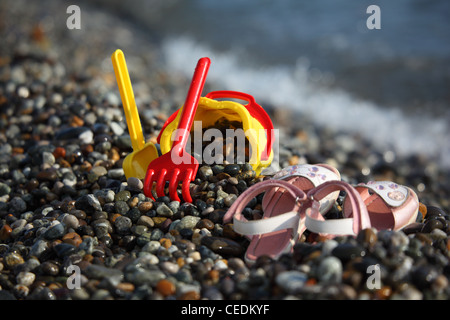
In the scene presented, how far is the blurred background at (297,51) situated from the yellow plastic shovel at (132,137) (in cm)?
258

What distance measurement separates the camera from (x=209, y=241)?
2.52 m

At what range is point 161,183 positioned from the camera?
9.72ft

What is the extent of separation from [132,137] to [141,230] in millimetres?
871

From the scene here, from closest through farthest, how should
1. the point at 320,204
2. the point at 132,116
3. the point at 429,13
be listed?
the point at 320,204
the point at 132,116
the point at 429,13

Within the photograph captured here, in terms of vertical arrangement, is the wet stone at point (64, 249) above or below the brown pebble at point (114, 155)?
below

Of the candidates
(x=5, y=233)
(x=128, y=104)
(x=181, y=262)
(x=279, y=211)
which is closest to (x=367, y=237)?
(x=279, y=211)

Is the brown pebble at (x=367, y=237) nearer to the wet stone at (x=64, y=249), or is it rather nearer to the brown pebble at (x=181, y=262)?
the brown pebble at (x=181, y=262)

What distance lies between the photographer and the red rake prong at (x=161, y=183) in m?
2.96

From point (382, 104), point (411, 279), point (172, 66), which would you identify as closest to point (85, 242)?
point (411, 279)

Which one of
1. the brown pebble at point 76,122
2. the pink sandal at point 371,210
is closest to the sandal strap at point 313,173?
the pink sandal at point 371,210

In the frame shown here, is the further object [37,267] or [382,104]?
[382,104]

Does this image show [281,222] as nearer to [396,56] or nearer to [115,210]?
[115,210]

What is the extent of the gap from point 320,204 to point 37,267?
160 cm

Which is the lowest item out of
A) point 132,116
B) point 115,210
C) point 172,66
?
point 115,210
